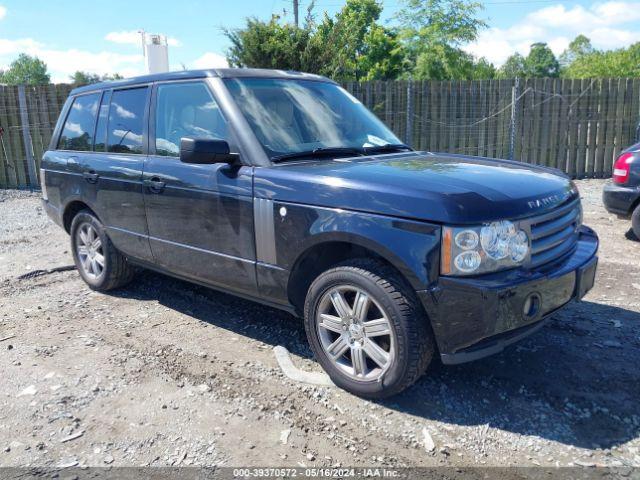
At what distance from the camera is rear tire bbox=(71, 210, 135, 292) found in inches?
207

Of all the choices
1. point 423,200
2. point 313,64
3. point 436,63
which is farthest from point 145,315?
point 436,63

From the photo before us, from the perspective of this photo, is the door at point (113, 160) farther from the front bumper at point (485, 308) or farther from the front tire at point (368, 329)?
the front bumper at point (485, 308)

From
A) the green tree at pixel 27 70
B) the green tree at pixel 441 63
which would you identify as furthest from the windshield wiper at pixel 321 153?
the green tree at pixel 27 70

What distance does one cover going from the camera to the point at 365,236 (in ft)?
10.2

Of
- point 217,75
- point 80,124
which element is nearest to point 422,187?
point 217,75

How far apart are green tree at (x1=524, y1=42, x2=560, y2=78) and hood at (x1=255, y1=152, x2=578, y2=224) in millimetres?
100304

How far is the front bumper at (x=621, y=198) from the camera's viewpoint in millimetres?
6832

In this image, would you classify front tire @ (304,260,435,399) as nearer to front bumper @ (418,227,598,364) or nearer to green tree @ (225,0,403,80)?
front bumper @ (418,227,598,364)

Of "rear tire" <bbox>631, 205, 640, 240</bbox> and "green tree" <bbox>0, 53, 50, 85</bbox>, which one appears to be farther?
"green tree" <bbox>0, 53, 50, 85</bbox>

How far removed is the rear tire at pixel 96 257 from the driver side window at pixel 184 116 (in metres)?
1.32

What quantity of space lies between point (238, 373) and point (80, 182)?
2.70 metres

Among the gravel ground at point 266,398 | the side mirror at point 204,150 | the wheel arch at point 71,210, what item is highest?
the side mirror at point 204,150

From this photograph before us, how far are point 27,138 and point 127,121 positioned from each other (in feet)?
28.0

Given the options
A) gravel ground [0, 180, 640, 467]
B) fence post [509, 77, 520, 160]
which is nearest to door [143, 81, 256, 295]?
gravel ground [0, 180, 640, 467]
